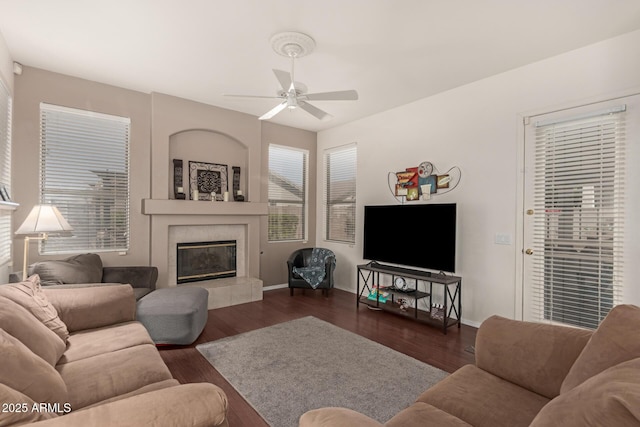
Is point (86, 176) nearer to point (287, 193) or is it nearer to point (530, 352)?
point (287, 193)

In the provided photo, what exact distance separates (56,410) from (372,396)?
1904mm

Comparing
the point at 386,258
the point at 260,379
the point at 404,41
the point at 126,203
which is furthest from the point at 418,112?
the point at 126,203

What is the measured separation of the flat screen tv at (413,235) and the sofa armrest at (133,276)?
2901 mm

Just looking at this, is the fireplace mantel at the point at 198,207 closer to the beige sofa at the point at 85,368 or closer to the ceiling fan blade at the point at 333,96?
the beige sofa at the point at 85,368

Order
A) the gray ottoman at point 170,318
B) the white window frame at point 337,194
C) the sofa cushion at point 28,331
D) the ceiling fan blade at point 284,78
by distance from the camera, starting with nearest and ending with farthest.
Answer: the sofa cushion at point 28,331 < the ceiling fan blade at point 284,78 < the gray ottoman at point 170,318 < the white window frame at point 337,194

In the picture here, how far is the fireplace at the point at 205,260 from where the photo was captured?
15.7 ft

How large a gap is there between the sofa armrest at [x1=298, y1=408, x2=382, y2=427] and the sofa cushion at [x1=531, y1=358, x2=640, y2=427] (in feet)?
1.75

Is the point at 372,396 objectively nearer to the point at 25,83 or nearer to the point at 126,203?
the point at 126,203

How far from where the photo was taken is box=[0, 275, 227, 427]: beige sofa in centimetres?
110

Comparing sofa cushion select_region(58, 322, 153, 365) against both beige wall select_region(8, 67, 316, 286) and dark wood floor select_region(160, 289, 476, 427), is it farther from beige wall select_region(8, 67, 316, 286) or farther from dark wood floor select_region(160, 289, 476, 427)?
beige wall select_region(8, 67, 316, 286)

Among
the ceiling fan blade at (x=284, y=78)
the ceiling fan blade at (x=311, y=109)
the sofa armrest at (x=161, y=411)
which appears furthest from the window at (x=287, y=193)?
the sofa armrest at (x=161, y=411)

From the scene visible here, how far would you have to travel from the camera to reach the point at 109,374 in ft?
5.78

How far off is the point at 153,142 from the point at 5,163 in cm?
151

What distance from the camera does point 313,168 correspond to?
245 inches
